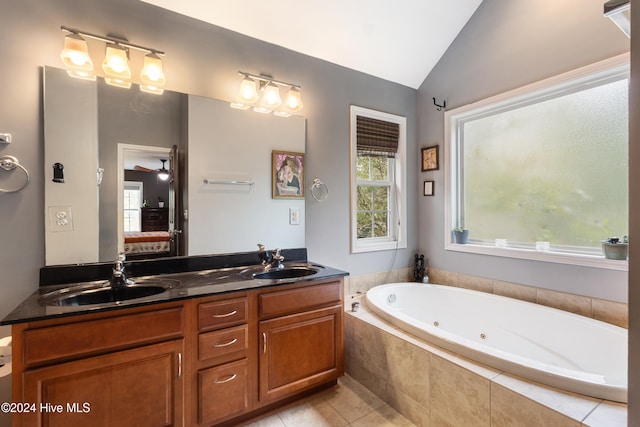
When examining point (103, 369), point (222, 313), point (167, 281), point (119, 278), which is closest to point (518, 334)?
point (222, 313)

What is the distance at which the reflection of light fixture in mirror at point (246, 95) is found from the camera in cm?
218

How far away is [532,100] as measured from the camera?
2357 mm

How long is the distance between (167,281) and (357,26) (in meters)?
2.44

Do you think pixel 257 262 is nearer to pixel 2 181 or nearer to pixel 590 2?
pixel 2 181

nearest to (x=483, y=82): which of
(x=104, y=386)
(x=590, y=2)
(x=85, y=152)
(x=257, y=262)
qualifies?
(x=590, y=2)

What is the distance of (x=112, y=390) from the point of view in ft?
4.25

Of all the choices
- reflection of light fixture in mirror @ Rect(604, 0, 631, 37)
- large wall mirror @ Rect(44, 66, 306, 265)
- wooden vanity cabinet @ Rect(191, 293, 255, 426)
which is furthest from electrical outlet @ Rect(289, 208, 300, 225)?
reflection of light fixture in mirror @ Rect(604, 0, 631, 37)

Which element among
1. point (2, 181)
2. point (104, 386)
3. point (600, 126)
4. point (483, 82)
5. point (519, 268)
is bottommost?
point (104, 386)

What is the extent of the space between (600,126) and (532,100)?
0.51 metres

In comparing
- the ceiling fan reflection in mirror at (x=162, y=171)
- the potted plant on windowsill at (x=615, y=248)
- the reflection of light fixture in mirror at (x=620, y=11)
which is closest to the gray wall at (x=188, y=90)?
the ceiling fan reflection in mirror at (x=162, y=171)

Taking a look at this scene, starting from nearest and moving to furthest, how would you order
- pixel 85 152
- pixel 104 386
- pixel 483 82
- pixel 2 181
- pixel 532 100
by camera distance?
pixel 104 386, pixel 2 181, pixel 85 152, pixel 532 100, pixel 483 82

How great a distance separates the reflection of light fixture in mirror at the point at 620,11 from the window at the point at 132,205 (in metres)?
2.33

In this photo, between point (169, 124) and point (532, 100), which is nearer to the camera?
point (169, 124)

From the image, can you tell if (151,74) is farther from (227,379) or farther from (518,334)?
(518,334)
